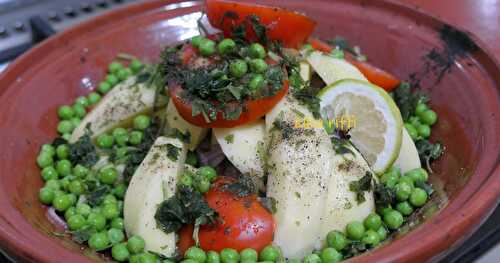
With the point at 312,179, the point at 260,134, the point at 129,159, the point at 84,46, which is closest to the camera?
the point at 312,179

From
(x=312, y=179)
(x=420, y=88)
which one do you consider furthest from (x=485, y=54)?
(x=312, y=179)

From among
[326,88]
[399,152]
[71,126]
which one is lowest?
[71,126]

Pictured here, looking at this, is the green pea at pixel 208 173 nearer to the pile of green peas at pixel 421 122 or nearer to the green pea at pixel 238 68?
the green pea at pixel 238 68

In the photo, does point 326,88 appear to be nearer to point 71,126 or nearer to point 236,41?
point 236,41

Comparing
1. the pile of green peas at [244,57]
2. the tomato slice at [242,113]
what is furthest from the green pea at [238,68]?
the tomato slice at [242,113]

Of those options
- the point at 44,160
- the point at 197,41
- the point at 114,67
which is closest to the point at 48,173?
the point at 44,160

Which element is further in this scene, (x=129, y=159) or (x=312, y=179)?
(x=129, y=159)

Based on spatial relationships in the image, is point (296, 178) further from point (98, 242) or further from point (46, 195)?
point (46, 195)
